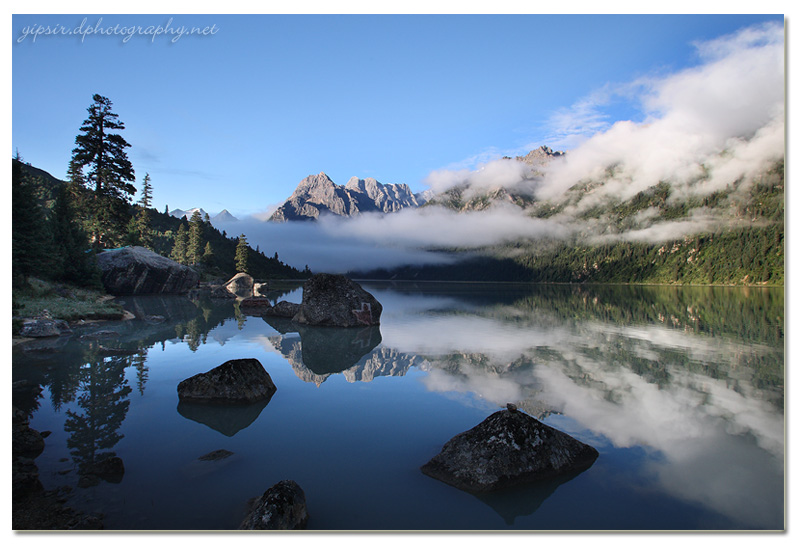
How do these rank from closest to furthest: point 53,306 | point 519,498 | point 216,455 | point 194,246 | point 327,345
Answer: point 519,498
point 216,455
point 327,345
point 53,306
point 194,246

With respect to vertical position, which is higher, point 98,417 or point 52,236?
point 52,236

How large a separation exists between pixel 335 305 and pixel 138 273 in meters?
39.4

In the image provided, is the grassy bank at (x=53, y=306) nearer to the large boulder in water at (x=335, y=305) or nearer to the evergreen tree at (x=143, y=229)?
the large boulder in water at (x=335, y=305)

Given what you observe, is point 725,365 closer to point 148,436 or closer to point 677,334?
point 677,334

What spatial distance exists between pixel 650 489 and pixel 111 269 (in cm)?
5898

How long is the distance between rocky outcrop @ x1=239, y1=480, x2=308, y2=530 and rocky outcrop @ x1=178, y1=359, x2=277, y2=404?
581cm

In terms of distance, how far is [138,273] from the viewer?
52781 mm

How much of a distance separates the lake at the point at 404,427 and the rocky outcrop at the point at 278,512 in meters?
0.28

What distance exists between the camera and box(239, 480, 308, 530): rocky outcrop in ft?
17.0

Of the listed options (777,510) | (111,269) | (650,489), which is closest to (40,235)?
(111,269)

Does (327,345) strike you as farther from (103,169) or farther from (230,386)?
(103,169)

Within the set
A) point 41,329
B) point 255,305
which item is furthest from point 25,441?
point 255,305

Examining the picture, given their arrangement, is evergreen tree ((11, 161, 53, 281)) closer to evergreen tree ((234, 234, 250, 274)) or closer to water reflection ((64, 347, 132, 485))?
water reflection ((64, 347, 132, 485))

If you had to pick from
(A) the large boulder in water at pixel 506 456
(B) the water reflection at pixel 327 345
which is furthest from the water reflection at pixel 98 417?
(B) the water reflection at pixel 327 345
